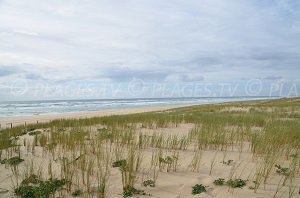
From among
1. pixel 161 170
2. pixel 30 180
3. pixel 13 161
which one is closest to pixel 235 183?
pixel 161 170

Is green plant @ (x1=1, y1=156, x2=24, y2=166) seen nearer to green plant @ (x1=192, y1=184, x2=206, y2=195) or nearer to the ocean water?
green plant @ (x1=192, y1=184, x2=206, y2=195)

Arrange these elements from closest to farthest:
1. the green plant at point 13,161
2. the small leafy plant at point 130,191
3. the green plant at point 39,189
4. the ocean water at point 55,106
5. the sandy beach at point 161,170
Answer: the green plant at point 39,189 → the small leafy plant at point 130,191 → the sandy beach at point 161,170 → the green plant at point 13,161 → the ocean water at point 55,106

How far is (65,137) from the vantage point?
324 inches

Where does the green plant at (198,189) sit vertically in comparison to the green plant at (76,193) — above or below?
above

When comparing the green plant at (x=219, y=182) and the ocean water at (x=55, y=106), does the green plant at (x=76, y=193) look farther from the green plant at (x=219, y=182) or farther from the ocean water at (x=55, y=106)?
the ocean water at (x=55, y=106)

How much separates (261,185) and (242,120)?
9594 millimetres

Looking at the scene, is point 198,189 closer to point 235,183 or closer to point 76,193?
point 235,183

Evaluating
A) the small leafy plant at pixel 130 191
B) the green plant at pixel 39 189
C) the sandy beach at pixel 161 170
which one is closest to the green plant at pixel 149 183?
the sandy beach at pixel 161 170

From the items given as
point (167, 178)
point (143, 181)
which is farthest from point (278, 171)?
point (143, 181)

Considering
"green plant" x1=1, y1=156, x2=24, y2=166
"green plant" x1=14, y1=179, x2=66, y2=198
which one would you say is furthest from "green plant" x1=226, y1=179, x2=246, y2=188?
"green plant" x1=1, y1=156, x2=24, y2=166

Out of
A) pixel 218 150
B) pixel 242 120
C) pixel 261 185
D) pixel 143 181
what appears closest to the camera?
pixel 261 185

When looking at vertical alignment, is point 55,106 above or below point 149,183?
below

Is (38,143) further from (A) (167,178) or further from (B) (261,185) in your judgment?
(B) (261,185)

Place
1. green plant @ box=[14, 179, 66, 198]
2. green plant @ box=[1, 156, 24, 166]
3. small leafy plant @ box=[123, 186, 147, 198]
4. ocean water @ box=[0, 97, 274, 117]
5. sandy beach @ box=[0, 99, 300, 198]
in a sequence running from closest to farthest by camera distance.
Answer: green plant @ box=[14, 179, 66, 198] → small leafy plant @ box=[123, 186, 147, 198] → sandy beach @ box=[0, 99, 300, 198] → green plant @ box=[1, 156, 24, 166] → ocean water @ box=[0, 97, 274, 117]
